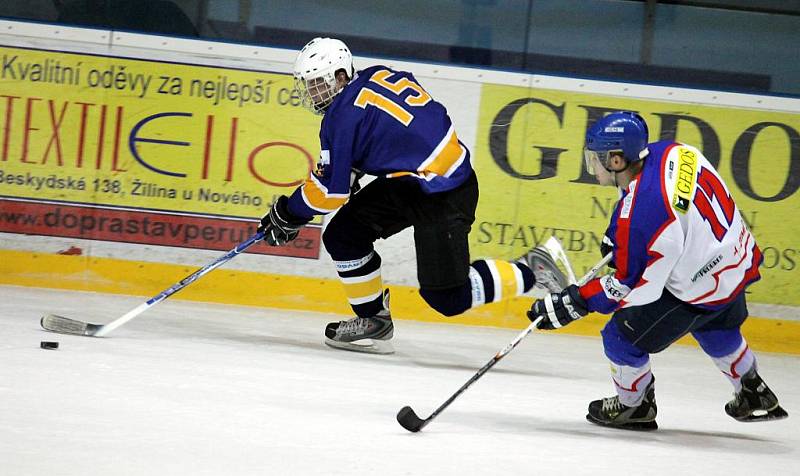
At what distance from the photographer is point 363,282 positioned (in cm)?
396

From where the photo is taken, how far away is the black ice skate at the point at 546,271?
3691 millimetres

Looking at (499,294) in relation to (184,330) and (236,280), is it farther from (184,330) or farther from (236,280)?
(236,280)

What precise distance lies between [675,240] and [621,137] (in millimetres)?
310

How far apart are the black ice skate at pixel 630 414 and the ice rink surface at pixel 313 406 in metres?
0.05

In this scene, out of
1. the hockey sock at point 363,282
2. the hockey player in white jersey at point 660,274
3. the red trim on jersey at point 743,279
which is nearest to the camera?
the hockey player in white jersey at point 660,274

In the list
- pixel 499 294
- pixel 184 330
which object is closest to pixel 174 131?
pixel 184 330

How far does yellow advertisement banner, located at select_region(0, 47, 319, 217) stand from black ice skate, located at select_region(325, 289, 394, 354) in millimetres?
1040

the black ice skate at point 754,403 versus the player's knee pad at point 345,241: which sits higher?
the player's knee pad at point 345,241

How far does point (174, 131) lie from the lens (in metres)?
4.89

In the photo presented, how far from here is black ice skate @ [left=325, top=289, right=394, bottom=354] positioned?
13.1 feet

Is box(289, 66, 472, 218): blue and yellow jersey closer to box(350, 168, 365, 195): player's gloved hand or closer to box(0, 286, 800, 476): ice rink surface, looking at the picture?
box(350, 168, 365, 195): player's gloved hand

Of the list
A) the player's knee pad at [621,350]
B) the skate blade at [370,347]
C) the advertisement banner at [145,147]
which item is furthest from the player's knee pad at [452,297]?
the advertisement banner at [145,147]

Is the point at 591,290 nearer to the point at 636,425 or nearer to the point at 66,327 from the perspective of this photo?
the point at 636,425

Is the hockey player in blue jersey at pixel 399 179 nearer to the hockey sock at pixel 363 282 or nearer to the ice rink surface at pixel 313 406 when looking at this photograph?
the hockey sock at pixel 363 282
